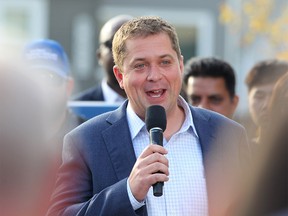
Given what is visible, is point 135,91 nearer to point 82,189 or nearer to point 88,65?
point 82,189

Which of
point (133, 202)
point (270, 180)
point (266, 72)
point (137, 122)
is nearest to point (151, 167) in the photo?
point (133, 202)

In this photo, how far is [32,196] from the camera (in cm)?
261

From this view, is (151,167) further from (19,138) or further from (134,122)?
(19,138)

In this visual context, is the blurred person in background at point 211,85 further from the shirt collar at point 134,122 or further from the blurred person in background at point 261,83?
the shirt collar at point 134,122

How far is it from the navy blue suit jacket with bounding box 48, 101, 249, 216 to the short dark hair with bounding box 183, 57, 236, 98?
2.71 meters

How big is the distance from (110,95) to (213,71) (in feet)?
2.73

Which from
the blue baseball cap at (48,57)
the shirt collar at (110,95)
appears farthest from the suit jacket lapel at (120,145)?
the shirt collar at (110,95)

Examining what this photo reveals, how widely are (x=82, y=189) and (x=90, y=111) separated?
243 cm

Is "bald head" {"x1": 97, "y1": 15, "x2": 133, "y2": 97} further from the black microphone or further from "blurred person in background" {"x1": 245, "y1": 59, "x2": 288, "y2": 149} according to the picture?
the black microphone

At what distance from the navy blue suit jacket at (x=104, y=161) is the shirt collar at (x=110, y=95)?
2670 millimetres

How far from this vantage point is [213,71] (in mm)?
7344

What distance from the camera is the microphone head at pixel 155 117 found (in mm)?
4203

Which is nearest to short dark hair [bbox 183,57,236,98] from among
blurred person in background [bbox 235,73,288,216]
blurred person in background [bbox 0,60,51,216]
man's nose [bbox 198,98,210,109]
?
man's nose [bbox 198,98,210,109]

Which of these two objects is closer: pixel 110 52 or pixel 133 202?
pixel 133 202
